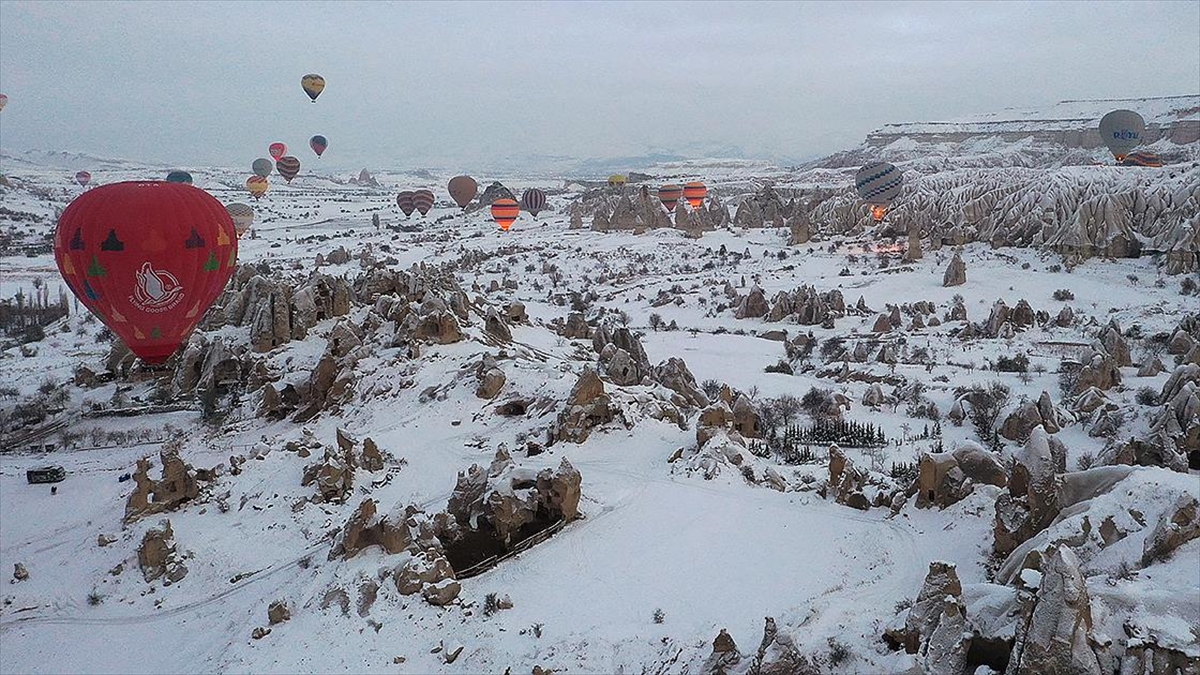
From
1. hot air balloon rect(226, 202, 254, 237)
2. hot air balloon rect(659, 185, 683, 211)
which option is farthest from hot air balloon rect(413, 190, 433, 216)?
hot air balloon rect(659, 185, 683, 211)

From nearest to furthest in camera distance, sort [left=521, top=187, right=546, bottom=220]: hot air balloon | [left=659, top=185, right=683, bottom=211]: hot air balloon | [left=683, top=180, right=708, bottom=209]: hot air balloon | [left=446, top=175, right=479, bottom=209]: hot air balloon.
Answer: [left=683, top=180, right=708, bottom=209]: hot air balloon < [left=659, top=185, right=683, bottom=211]: hot air balloon < [left=446, top=175, right=479, bottom=209]: hot air balloon < [left=521, top=187, right=546, bottom=220]: hot air balloon

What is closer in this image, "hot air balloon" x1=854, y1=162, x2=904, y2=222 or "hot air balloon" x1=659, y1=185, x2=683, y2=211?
"hot air balloon" x1=854, y1=162, x2=904, y2=222

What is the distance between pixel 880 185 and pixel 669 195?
22.2 metres

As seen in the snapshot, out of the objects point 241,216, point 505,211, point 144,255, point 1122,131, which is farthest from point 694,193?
point 144,255

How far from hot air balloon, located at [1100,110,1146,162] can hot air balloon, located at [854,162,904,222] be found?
61.5 ft

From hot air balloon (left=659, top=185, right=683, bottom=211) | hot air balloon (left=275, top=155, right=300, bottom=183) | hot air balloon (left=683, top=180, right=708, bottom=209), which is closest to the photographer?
hot air balloon (left=683, top=180, right=708, bottom=209)

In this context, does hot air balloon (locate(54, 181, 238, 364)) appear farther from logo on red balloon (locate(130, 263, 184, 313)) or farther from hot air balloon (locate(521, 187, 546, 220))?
hot air balloon (locate(521, 187, 546, 220))

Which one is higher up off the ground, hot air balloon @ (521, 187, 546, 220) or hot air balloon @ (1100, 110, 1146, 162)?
hot air balloon @ (1100, 110, 1146, 162)

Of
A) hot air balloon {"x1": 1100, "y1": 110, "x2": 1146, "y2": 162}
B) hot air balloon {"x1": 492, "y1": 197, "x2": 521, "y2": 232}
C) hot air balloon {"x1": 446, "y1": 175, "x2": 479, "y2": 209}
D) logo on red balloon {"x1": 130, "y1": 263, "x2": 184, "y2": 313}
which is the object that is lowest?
hot air balloon {"x1": 492, "y1": 197, "x2": 521, "y2": 232}

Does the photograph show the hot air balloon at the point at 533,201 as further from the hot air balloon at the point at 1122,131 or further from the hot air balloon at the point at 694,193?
the hot air balloon at the point at 1122,131

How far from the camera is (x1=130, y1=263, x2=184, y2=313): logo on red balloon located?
543 inches

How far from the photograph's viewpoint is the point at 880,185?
51.8 m

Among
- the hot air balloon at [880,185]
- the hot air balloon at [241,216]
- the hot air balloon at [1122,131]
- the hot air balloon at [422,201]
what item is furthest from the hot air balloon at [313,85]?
the hot air balloon at [1122,131]

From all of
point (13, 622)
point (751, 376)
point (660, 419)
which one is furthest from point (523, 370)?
point (13, 622)
